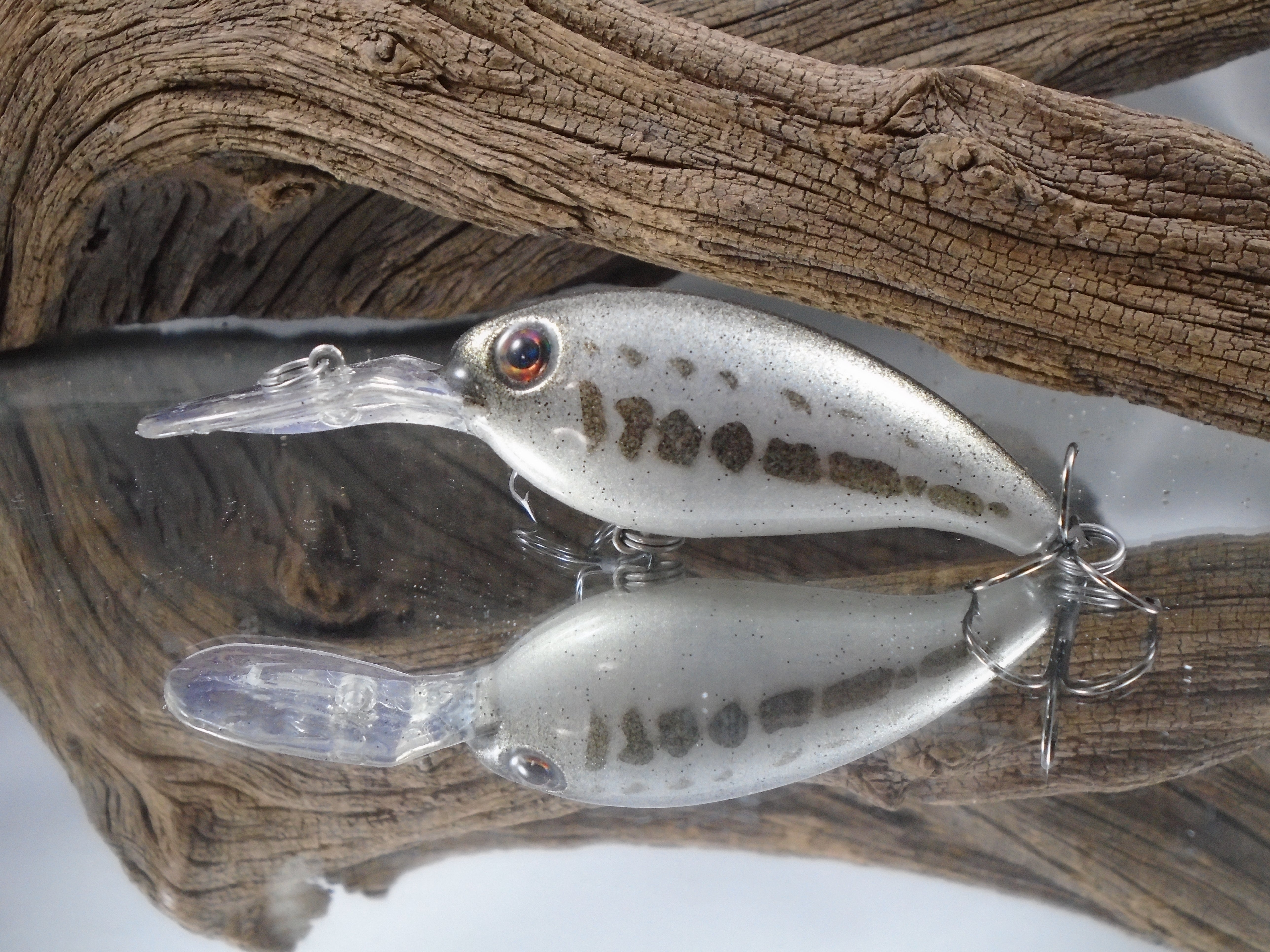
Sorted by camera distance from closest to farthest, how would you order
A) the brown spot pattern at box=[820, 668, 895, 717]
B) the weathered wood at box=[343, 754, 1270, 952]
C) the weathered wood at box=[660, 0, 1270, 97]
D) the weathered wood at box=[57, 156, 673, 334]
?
the weathered wood at box=[343, 754, 1270, 952] < the brown spot pattern at box=[820, 668, 895, 717] < the weathered wood at box=[660, 0, 1270, 97] < the weathered wood at box=[57, 156, 673, 334]

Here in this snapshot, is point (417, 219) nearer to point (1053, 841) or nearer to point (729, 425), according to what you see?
point (729, 425)

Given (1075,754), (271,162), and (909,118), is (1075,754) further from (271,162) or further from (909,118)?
(271,162)

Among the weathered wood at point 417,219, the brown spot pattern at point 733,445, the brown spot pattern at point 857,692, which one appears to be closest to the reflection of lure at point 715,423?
the brown spot pattern at point 733,445

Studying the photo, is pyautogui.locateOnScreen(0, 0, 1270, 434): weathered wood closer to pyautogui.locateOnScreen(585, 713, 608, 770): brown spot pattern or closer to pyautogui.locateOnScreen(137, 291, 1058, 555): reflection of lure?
pyautogui.locateOnScreen(137, 291, 1058, 555): reflection of lure

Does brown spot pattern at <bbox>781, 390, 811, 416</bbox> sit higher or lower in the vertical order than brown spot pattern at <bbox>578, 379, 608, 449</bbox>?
higher

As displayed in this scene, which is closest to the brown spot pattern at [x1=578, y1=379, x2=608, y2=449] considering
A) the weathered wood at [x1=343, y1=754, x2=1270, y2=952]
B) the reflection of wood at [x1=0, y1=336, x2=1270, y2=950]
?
the reflection of wood at [x1=0, y1=336, x2=1270, y2=950]

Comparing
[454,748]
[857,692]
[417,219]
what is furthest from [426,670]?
[417,219]

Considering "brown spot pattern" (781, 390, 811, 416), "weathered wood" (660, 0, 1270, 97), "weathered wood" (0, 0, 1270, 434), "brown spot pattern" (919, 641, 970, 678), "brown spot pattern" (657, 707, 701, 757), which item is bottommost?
"brown spot pattern" (657, 707, 701, 757)
